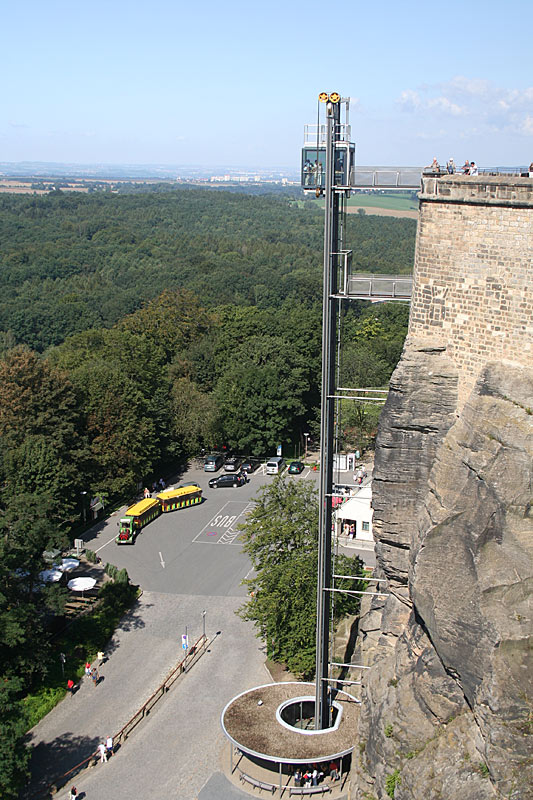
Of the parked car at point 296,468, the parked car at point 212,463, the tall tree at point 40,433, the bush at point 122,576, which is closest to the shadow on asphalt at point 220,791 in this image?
the bush at point 122,576

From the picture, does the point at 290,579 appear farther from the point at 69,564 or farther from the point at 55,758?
the point at 69,564

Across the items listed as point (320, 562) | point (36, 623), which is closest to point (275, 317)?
point (36, 623)

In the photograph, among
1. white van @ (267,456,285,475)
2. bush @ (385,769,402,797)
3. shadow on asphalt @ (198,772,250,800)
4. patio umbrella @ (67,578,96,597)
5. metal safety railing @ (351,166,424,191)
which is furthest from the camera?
white van @ (267,456,285,475)

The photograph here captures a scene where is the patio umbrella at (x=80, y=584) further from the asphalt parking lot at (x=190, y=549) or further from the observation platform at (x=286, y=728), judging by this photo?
the observation platform at (x=286, y=728)

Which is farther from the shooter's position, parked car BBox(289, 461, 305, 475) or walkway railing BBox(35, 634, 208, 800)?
parked car BBox(289, 461, 305, 475)

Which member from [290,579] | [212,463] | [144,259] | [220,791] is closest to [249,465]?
[212,463]

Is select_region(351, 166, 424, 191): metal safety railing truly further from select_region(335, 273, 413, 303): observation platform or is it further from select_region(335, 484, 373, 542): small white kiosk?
select_region(335, 484, 373, 542): small white kiosk

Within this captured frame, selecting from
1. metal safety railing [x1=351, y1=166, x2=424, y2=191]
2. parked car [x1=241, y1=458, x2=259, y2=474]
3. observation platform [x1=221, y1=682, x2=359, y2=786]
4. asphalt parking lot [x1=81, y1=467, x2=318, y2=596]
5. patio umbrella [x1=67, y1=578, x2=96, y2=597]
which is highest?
metal safety railing [x1=351, y1=166, x2=424, y2=191]

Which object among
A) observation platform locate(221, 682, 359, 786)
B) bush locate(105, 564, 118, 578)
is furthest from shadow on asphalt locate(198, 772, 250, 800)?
bush locate(105, 564, 118, 578)

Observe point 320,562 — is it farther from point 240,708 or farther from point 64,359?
point 64,359
